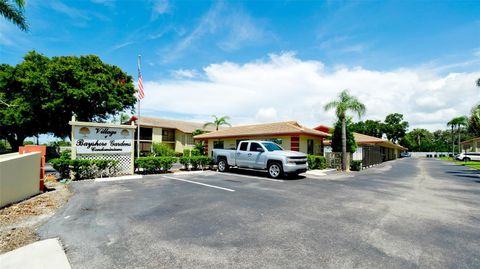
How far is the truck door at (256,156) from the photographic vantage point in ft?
43.4

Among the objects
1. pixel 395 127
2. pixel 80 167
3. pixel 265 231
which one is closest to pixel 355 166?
pixel 265 231

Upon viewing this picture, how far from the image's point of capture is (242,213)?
19.7ft

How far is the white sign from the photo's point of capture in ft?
40.9

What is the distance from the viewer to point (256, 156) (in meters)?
13.5

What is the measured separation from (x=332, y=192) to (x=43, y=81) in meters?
28.3

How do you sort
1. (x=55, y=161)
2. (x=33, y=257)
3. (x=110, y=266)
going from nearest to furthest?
(x=110, y=266) → (x=33, y=257) → (x=55, y=161)

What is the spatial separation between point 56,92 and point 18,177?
68.8 ft

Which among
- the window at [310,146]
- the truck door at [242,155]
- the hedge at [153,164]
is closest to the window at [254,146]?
the truck door at [242,155]

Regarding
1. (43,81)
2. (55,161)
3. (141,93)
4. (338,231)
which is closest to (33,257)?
(338,231)

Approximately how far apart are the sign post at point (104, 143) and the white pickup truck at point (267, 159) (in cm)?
586

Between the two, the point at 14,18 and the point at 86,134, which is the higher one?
the point at 14,18

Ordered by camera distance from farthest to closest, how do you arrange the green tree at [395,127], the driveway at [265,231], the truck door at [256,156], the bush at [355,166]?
1. the green tree at [395,127]
2. the bush at [355,166]
3. the truck door at [256,156]
4. the driveway at [265,231]

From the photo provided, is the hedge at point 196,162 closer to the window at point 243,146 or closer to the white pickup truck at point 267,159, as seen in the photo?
the white pickup truck at point 267,159

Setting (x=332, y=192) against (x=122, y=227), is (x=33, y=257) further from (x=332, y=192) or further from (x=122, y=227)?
(x=332, y=192)
